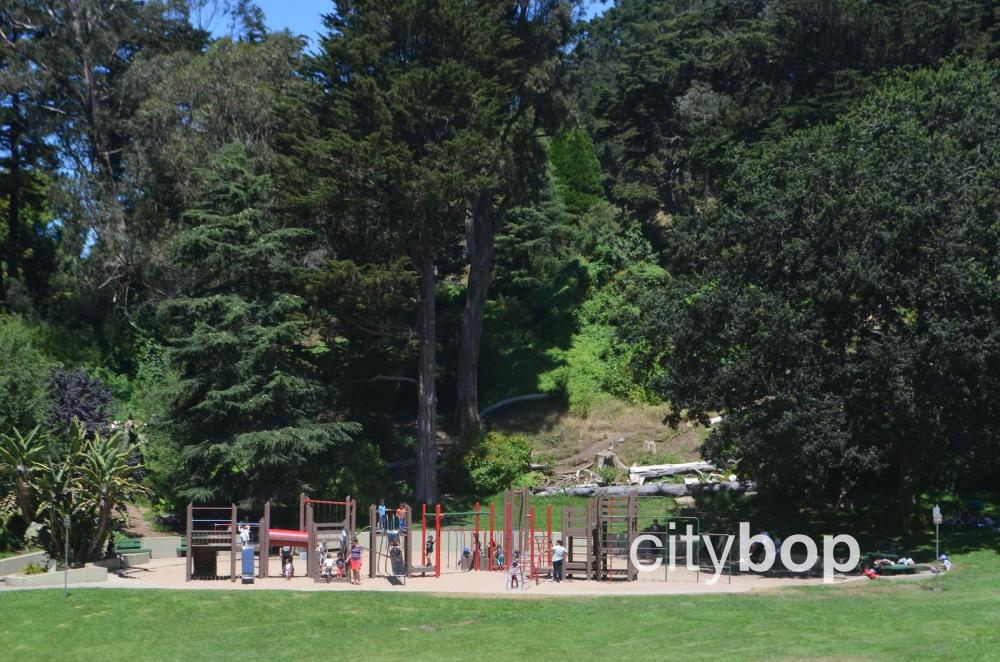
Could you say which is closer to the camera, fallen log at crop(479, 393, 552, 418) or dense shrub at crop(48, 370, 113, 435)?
dense shrub at crop(48, 370, 113, 435)

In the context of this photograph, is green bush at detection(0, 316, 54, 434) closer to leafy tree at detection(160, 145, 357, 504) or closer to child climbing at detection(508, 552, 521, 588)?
leafy tree at detection(160, 145, 357, 504)

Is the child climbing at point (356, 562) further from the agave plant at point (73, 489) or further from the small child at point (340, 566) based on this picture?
the agave plant at point (73, 489)

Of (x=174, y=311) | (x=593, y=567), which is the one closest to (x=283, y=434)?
(x=174, y=311)

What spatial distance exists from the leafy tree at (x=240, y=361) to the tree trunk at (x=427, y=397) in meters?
3.50

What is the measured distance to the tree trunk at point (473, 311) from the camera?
5194cm

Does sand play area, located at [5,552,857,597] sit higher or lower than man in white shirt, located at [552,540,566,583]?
lower

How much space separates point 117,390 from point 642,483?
24.6 m

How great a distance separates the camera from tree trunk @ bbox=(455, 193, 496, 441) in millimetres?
51938

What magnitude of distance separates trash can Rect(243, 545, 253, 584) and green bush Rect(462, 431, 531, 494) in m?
17.8

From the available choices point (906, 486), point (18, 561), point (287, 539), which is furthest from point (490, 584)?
point (906, 486)

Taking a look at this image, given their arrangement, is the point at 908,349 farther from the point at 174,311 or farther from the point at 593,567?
the point at 174,311

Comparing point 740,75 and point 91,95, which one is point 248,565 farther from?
point 740,75

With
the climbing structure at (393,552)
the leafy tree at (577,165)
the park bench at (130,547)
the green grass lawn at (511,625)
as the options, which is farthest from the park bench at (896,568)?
the leafy tree at (577,165)

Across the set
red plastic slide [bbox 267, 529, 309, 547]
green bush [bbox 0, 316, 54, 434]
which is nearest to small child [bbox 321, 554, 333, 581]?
red plastic slide [bbox 267, 529, 309, 547]
